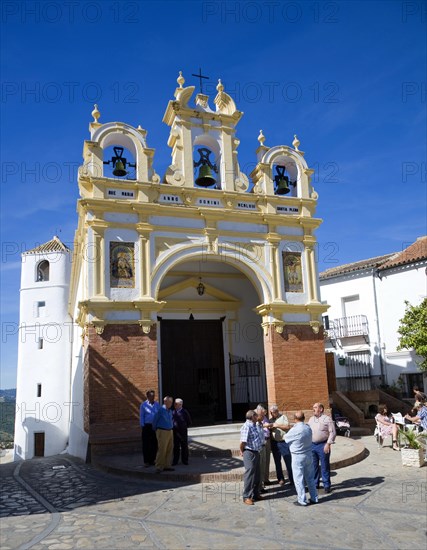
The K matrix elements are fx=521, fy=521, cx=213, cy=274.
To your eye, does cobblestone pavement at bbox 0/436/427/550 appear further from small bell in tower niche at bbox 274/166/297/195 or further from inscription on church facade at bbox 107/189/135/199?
small bell in tower niche at bbox 274/166/297/195

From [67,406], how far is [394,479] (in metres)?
18.3

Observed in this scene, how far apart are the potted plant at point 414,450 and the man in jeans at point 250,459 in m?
3.92

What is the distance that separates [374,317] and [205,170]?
12161 millimetres

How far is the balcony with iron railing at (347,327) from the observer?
965 inches

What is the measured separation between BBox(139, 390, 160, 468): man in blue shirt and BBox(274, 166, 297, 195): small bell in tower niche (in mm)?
8570

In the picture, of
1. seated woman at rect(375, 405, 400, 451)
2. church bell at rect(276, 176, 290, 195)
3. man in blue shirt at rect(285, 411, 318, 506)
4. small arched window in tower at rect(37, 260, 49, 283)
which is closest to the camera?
man in blue shirt at rect(285, 411, 318, 506)

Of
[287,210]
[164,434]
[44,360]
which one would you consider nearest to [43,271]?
[44,360]

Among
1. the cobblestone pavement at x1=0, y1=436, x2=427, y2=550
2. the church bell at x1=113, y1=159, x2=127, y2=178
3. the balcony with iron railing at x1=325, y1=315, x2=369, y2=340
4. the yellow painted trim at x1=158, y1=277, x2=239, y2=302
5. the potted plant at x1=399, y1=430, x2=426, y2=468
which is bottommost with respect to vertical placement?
the cobblestone pavement at x1=0, y1=436, x2=427, y2=550

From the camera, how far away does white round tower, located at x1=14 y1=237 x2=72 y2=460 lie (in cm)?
2434

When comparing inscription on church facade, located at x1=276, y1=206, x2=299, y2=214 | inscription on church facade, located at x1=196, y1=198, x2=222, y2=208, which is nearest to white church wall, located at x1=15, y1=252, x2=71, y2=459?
inscription on church facade, located at x1=196, y1=198, x2=222, y2=208

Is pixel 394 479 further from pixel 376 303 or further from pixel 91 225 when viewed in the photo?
pixel 376 303

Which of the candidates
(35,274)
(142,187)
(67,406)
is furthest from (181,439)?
(35,274)

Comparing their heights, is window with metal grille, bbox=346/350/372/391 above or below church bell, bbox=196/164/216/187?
below

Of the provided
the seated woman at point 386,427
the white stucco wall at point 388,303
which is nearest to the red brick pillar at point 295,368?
the seated woman at point 386,427
